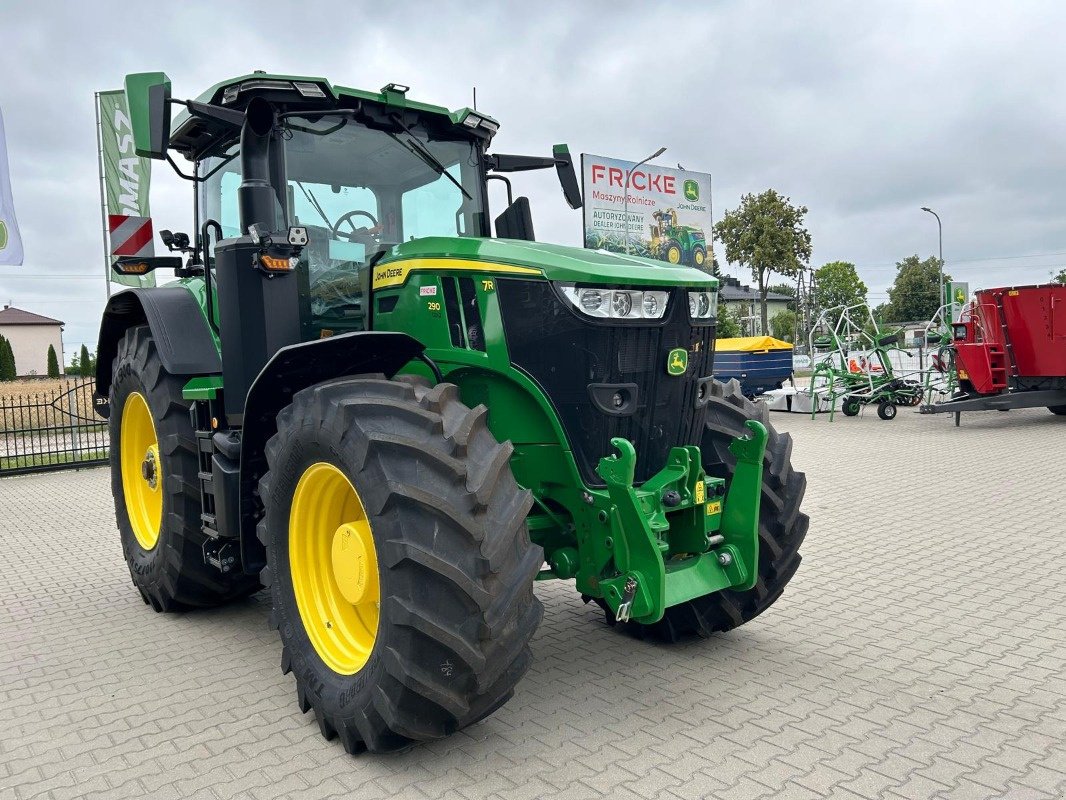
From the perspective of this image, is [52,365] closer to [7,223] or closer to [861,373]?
[7,223]

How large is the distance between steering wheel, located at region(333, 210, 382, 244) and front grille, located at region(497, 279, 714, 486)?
1.19 meters

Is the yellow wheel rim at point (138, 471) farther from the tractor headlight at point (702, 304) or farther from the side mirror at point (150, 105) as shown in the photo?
the tractor headlight at point (702, 304)

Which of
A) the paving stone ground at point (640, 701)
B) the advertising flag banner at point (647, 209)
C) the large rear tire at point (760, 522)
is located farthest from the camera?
the advertising flag banner at point (647, 209)

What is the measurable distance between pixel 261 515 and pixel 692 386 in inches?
84.5

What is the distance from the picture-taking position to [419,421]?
2.98 metres

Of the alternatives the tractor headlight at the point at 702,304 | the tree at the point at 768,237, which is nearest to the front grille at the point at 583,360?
the tractor headlight at the point at 702,304

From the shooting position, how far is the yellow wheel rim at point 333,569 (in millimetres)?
3295

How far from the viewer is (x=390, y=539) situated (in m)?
2.89

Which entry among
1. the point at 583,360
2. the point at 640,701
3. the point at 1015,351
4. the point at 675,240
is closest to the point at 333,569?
the point at 583,360

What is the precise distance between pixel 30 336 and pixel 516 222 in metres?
76.6

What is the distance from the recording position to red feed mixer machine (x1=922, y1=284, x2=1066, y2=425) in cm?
1380

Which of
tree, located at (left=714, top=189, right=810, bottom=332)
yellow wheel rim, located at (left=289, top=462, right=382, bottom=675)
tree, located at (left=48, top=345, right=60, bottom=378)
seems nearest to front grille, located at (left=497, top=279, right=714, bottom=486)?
yellow wheel rim, located at (left=289, top=462, right=382, bottom=675)

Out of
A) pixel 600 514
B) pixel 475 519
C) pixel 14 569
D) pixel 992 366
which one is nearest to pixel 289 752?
pixel 475 519

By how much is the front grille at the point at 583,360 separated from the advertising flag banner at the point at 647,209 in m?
17.7
